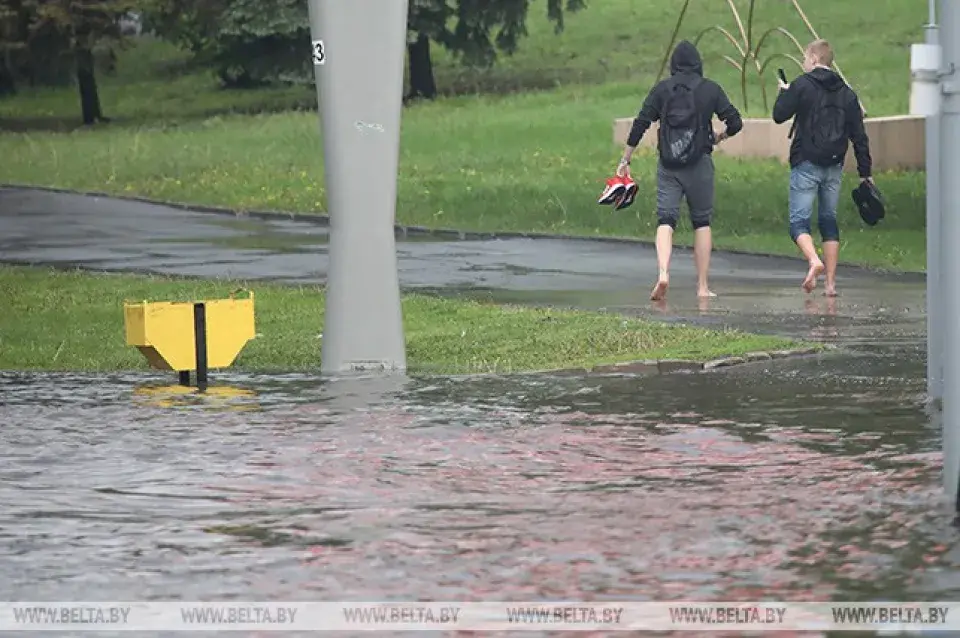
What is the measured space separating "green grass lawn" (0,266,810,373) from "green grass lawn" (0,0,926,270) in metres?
6.10

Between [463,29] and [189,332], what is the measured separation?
41.1 meters

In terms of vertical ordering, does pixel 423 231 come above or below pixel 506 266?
below

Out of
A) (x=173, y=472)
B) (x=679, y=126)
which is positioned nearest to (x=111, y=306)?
(x=679, y=126)

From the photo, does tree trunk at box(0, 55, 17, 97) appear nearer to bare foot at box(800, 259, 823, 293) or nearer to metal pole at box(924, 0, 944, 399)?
bare foot at box(800, 259, 823, 293)

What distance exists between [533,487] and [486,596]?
239cm

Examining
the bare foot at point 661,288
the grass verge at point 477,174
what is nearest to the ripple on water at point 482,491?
the bare foot at point 661,288

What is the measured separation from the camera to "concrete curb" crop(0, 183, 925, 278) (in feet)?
80.5

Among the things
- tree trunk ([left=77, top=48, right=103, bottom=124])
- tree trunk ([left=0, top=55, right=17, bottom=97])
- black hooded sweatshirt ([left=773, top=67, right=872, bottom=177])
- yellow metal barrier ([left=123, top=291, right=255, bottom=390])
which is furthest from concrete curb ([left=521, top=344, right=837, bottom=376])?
tree trunk ([left=0, top=55, right=17, bottom=97])

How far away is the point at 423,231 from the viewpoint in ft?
95.7

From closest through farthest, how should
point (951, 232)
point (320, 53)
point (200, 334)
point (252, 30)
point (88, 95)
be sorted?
point (951, 232) → point (200, 334) → point (320, 53) → point (252, 30) → point (88, 95)

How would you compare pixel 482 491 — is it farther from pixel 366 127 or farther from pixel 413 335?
pixel 413 335

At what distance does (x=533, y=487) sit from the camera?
34.8 ft

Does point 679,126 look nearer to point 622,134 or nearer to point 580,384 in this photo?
point 580,384

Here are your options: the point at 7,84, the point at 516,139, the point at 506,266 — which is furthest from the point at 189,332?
the point at 7,84
